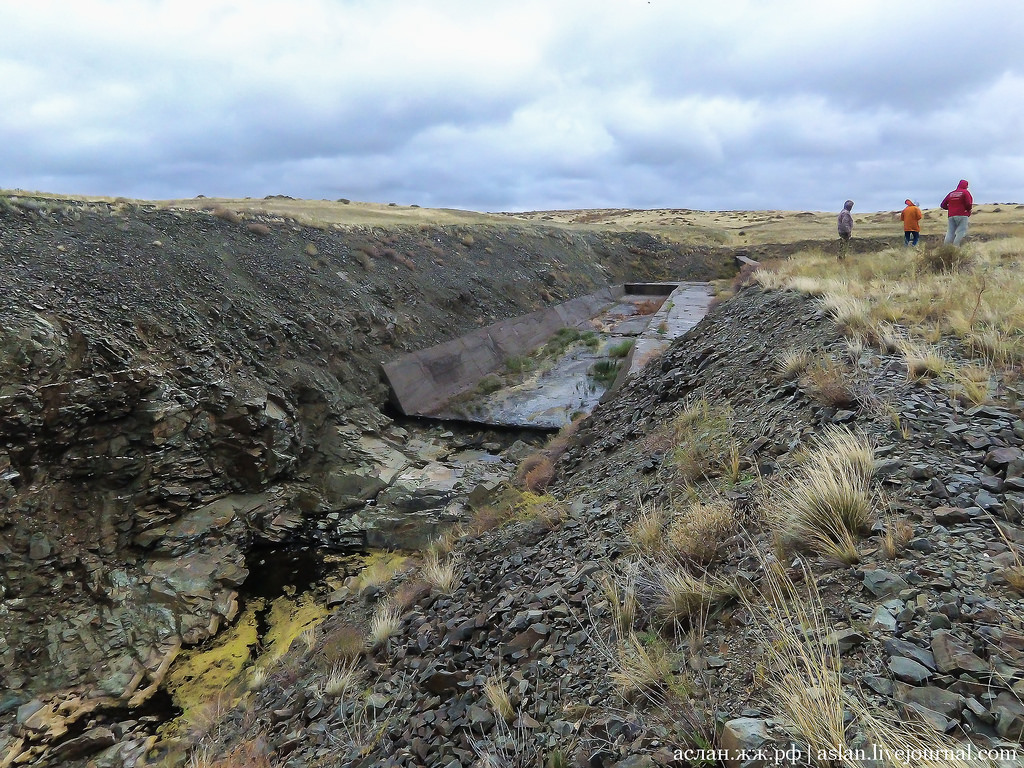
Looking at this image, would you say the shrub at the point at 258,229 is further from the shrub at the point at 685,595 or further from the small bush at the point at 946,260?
the shrub at the point at 685,595

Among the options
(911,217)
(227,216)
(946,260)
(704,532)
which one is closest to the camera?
(704,532)

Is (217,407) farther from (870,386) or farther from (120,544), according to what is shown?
(870,386)

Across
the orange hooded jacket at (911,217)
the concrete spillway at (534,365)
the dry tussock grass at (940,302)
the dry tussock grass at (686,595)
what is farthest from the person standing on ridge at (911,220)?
the dry tussock grass at (686,595)

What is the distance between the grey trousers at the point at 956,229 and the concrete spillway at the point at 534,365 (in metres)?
7.81

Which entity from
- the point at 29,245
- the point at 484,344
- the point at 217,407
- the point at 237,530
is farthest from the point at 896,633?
the point at 484,344

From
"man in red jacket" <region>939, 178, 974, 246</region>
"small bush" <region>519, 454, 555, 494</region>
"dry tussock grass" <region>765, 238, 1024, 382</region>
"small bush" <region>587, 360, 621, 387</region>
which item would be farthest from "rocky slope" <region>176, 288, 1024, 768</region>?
"small bush" <region>587, 360, 621, 387</region>

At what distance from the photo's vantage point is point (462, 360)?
21.4 meters

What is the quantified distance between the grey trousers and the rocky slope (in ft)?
34.8

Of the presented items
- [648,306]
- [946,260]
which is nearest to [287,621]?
[946,260]

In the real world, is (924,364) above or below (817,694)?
above

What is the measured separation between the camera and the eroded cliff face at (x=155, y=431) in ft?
30.8

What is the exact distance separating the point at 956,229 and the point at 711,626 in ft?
54.4

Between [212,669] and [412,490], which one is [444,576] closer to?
[212,669]

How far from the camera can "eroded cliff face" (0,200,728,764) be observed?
369 inches
